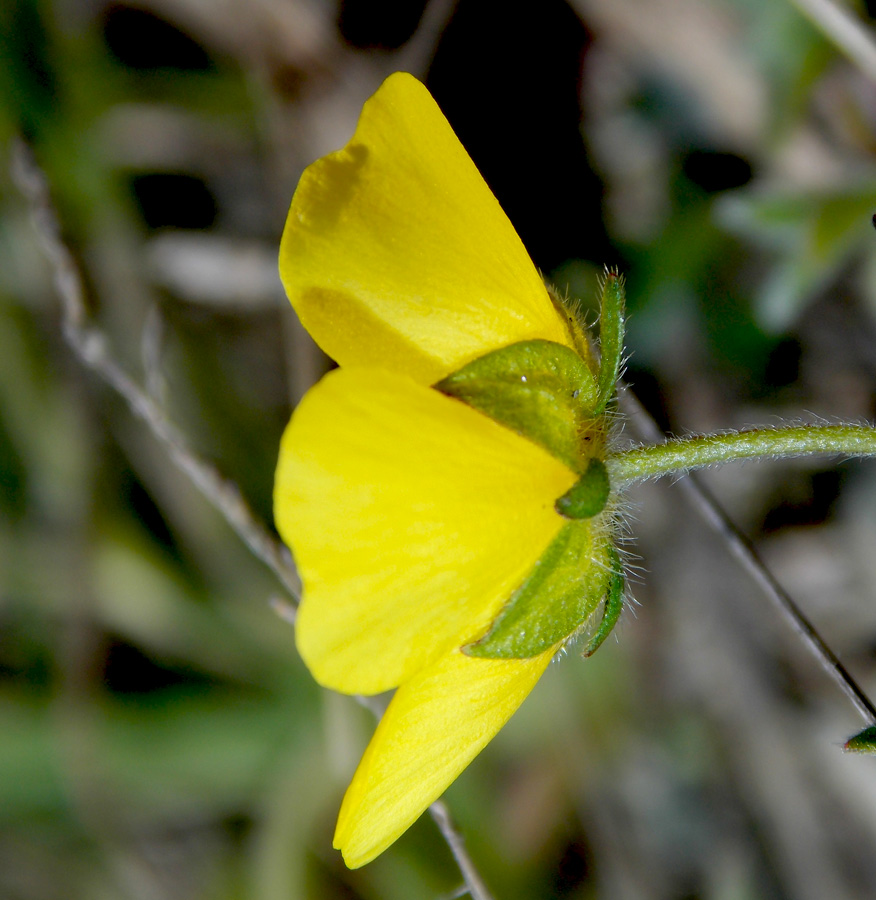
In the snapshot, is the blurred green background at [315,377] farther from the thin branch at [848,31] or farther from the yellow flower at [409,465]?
the yellow flower at [409,465]

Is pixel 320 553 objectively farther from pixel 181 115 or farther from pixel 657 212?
pixel 181 115

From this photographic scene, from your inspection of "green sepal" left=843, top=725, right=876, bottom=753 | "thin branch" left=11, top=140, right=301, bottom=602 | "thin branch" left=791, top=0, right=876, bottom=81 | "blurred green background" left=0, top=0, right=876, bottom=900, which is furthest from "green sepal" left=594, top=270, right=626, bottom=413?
"blurred green background" left=0, top=0, right=876, bottom=900

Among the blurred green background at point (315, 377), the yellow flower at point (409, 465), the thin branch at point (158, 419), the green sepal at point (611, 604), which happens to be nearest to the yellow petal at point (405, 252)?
the yellow flower at point (409, 465)

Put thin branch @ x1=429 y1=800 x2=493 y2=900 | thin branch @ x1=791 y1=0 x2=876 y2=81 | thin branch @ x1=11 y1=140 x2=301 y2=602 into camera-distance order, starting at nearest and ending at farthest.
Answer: thin branch @ x1=429 y1=800 x2=493 y2=900 → thin branch @ x1=11 y1=140 x2=301 y2=602 → thin branch @ x1=791 y1=0 x2=876 y2=81

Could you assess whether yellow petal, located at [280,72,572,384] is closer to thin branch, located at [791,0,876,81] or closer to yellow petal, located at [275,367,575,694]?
yellow petal, located at [275,367,575,694]

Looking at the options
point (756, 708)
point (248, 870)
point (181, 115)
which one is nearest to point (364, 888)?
point (248, 870)
